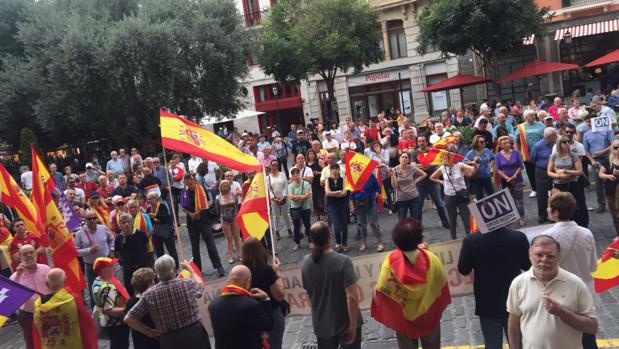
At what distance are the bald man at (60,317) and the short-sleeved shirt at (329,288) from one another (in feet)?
7.79

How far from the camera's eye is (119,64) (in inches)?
Answer: 902

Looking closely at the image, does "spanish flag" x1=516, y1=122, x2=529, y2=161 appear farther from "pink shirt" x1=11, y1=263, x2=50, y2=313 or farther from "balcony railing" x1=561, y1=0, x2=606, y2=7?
"balcony railing" x1=561, y1=0, x2=606, y2=7

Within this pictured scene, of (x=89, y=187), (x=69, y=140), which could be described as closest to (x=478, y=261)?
(x=89, y=187)

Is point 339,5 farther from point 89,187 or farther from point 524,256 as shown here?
point 524,256

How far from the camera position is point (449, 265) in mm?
6293

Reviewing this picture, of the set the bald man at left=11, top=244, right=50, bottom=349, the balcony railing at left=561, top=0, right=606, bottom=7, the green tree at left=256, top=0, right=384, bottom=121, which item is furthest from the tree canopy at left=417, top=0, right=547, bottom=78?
the bald man at left=11, top=244, right=50, bottom=349

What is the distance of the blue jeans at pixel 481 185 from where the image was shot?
9.69m

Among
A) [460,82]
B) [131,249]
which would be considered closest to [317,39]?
[460,82]

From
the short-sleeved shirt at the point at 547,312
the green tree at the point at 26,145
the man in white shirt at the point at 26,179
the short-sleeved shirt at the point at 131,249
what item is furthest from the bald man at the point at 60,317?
the green tree at the point at 26,145

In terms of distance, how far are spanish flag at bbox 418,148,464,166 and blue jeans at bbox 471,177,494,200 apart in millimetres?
547

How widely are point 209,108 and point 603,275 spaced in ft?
76.0

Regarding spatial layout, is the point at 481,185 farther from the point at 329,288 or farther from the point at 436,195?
the point at 329,288

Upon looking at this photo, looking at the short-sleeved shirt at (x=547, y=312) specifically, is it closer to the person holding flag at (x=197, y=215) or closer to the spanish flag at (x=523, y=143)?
the person holding flag at (x=197, y=215)

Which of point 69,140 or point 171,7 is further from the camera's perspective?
point 69,140
